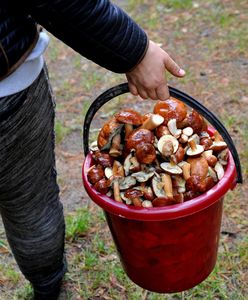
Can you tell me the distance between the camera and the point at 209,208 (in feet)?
5.92

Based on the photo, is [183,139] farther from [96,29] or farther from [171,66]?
[96,29]

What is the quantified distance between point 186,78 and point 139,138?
2229mm

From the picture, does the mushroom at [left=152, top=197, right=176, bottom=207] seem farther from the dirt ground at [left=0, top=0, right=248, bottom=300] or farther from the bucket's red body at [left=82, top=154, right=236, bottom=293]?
the dirt ground at [left=0, top=0, right=248, bottom=300]

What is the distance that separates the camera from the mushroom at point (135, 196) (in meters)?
1.76

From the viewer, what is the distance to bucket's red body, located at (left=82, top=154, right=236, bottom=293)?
1733mm

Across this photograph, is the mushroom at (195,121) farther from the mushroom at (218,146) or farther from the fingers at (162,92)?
the fingers at (162,92)

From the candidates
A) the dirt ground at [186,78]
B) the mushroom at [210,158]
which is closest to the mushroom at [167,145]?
the mushroom at [210,158]

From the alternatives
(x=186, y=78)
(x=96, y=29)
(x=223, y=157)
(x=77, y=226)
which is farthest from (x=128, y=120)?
(x=186, y=78)

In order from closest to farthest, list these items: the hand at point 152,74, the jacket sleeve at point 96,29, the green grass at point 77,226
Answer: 1. the jacket sleeve at point 96,29
2. the hand at point 152,74
3. the green grass at point 77,226

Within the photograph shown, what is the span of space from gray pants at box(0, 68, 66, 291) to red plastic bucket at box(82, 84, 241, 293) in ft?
0.55

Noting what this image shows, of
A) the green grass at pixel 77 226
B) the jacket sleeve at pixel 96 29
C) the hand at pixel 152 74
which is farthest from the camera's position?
the green grass at pixel 77 226

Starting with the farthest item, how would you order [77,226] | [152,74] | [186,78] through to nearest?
[186,78], [77,226], [152,74]

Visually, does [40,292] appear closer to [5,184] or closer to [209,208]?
[5,184]

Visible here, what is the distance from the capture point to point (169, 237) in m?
1.82
